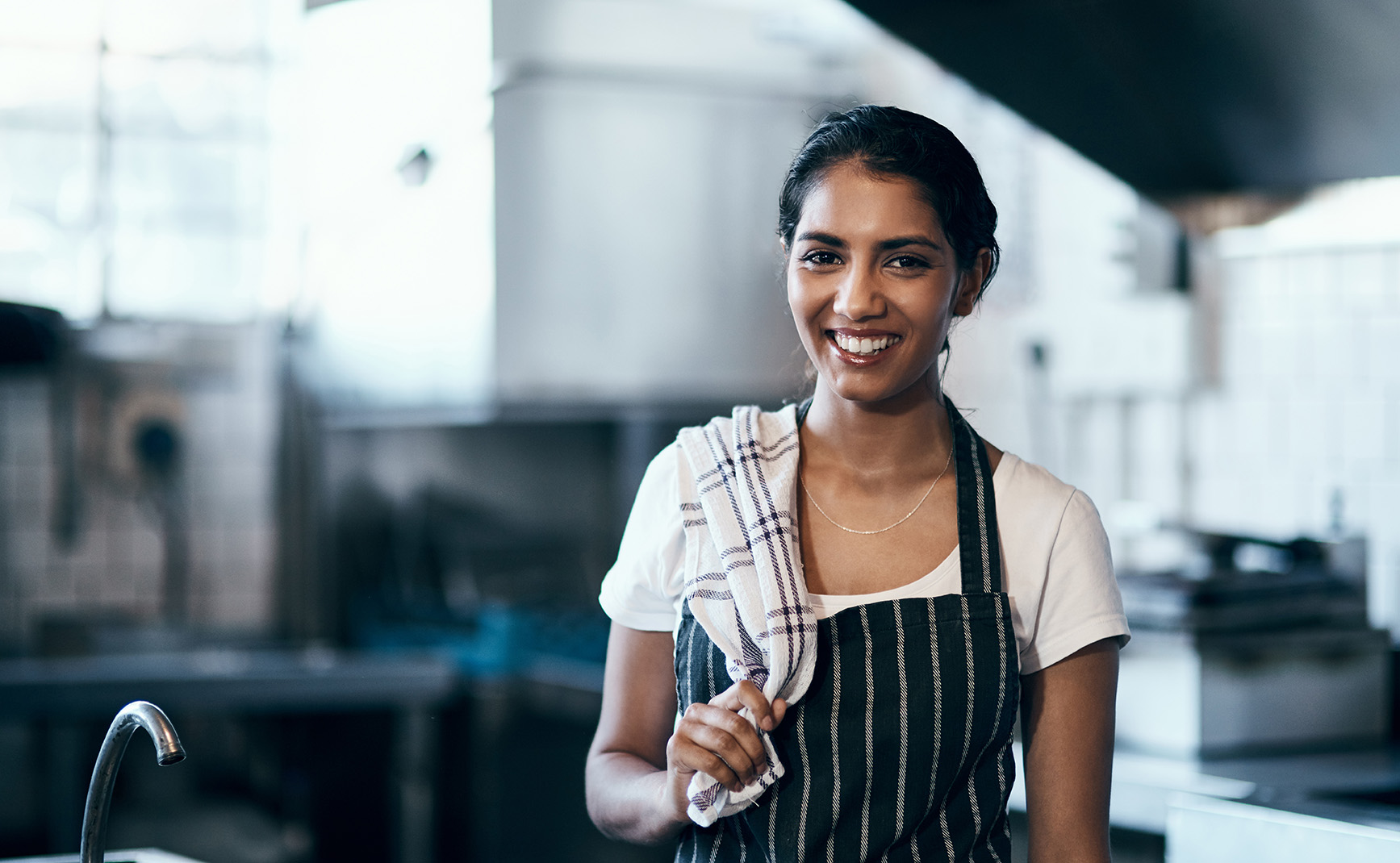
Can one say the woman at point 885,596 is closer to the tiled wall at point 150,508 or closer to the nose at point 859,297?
the nose at point 859,297

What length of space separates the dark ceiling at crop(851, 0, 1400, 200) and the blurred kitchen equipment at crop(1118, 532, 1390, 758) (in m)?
0.57

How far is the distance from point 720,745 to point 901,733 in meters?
0.16

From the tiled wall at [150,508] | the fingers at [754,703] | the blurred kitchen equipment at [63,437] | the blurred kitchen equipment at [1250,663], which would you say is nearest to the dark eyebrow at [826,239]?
the fingers at [754,703]

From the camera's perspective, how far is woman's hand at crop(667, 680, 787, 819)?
3.48ft

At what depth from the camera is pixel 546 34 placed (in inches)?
133

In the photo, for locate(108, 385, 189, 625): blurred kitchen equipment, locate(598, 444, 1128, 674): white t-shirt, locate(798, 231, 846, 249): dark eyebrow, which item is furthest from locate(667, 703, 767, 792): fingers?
locate(108, 385, 189, 625): blurred kitchen equipment

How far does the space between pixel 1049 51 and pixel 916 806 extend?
110cm

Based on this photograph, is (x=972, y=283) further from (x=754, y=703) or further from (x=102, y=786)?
(x=102, y=786)

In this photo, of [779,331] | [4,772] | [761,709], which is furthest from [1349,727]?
[4,772]

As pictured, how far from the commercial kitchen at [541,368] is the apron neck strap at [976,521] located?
0.32 meters

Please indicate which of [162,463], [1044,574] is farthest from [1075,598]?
[162,463]

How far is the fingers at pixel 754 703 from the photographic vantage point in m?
1.08

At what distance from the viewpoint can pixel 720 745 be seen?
1.06 m

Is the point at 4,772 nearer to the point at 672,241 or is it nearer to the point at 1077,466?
the point at 672,241
